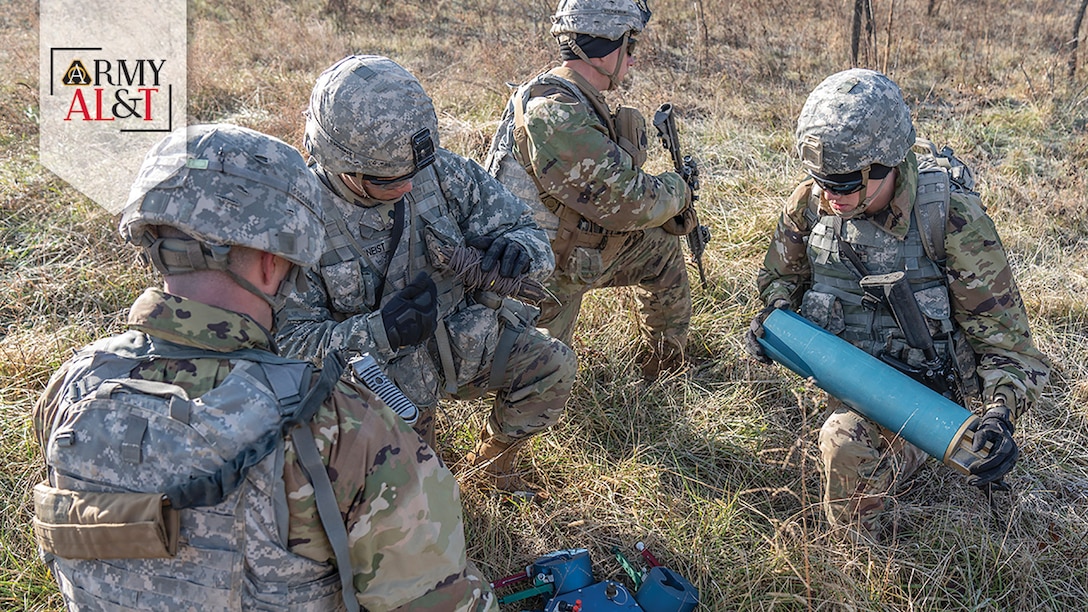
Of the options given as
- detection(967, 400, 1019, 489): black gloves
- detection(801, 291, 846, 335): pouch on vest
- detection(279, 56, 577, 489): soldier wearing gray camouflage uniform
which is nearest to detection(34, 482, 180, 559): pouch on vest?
detection(279, 56, 577, 489): soldier wearing gray camouflage uniform

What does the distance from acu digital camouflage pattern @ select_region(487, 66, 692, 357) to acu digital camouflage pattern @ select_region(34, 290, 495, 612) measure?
2164 mm

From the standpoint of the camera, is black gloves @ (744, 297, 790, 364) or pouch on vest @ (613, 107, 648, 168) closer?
black gloves @ (744, 297, 790, 364)

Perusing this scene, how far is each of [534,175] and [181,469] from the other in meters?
2.59

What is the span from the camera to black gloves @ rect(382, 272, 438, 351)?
2.86 metres

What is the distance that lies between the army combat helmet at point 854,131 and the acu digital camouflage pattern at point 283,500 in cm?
195

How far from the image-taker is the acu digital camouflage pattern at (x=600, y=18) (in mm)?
3875

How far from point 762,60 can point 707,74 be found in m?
0.68

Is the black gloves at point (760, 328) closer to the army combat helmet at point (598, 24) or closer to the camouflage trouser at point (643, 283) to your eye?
the camouflage trouser at point (643, 283)

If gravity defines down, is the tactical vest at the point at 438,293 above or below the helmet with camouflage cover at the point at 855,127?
below

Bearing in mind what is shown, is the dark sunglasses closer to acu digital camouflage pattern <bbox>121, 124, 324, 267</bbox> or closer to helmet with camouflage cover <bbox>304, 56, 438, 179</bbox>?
helmet with camouflage cover <bbox>304, 56, 438, 179</bbox>

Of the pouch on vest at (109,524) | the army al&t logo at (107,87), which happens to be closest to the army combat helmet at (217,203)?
the pouch on vest at (109,524)

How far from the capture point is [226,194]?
1862mm

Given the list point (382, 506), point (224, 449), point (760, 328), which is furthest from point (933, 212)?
point (224, 449)

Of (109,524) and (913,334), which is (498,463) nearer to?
(913,334)
